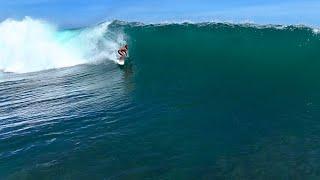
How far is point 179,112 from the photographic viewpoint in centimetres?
1566

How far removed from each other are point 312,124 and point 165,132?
3658 mm

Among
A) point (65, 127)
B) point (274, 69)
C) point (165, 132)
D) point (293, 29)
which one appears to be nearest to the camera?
point (165, 132)

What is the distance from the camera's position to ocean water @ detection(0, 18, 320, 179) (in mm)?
11492

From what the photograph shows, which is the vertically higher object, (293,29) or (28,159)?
(293,29)

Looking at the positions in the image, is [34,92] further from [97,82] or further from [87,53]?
[87,53]

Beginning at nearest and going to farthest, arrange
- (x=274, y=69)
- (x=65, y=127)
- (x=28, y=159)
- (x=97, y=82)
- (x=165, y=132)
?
(x=28, y=159) < (x=165, y=132) < (x=65, y=127) < (x=274, y=69) < (x=97, y=82)

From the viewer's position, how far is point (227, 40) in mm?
29109

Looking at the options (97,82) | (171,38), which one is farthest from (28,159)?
(171,38)

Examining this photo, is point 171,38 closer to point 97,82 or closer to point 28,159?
point 97,82

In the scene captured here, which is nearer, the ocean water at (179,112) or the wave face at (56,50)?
the ocean water at (179,112)

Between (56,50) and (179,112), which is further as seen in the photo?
(56,50)

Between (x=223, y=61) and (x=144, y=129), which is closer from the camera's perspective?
(x=144, y=129)

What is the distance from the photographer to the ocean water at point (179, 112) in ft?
37.7

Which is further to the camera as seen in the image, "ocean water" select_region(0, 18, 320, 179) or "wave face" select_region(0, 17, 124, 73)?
"wave face" select_region(0, 17, 124, 73)
